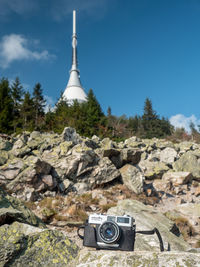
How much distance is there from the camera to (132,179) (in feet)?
43.9

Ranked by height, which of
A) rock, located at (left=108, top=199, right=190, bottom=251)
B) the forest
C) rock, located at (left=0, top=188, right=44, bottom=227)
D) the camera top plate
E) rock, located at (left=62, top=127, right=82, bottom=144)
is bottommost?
rock, located at (left=108, top=199, right=190, bottom=251)

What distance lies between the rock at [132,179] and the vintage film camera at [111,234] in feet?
35.6

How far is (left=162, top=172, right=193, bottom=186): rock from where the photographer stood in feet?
50.0

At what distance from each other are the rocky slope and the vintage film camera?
43cm

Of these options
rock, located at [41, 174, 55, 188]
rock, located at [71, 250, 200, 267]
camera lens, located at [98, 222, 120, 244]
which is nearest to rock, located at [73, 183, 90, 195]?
rock, located at [41, 174, 55, 188]

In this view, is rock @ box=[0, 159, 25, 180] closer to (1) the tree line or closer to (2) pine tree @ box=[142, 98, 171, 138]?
(1) the tree line

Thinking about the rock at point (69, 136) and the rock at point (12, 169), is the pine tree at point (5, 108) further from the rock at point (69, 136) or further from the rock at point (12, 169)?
the rock at point (12, 169)

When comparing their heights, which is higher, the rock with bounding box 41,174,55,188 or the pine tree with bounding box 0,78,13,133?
the pine tree with bounding box 0,78,13,133

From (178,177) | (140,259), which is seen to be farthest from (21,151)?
(140,259)

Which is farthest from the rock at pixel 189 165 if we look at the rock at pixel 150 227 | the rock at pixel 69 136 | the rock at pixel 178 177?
the rock at pixel 150 227

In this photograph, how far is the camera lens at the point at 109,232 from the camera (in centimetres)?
216

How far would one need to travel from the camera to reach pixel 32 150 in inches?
582

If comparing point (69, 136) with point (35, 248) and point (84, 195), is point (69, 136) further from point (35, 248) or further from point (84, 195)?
point (35, 248)

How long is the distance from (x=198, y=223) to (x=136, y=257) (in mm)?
9215
